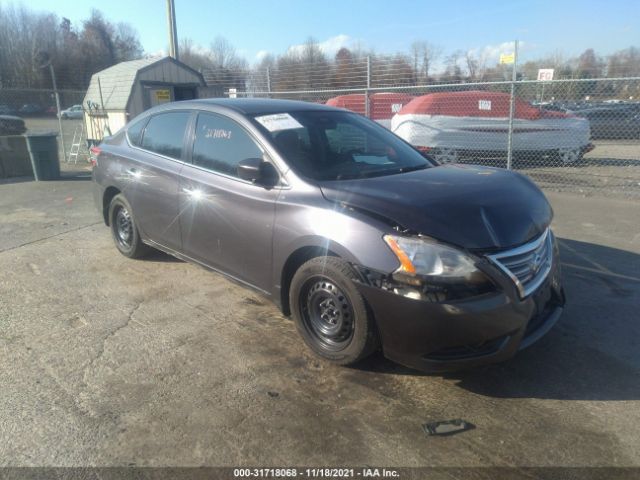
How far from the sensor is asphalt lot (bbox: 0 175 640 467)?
2.46 metres

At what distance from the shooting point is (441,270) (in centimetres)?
266

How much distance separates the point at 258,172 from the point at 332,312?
1.09 m

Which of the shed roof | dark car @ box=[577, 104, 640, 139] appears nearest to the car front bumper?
the shed roof

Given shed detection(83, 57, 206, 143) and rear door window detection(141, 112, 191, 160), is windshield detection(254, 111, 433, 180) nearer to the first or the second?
rear door window detection(141, 112, 191, 160)

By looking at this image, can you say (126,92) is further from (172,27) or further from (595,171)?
(595,171)

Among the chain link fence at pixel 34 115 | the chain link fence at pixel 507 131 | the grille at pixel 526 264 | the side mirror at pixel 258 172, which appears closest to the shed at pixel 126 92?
the chain link fence at pixel 34 115

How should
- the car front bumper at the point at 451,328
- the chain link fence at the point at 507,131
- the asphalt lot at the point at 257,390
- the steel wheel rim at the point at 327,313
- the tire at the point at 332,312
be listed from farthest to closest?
the chain link fence at the point at 507,131 < the steel wheel rim at the point at 327,313 < the tire at the point at 332,312 < the car front bumper at the point at 451,328 < the asphalt lot at the point at 257,390

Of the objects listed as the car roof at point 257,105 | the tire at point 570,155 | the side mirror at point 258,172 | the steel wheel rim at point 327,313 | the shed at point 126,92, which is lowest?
the steel wheel rim at point 327,313

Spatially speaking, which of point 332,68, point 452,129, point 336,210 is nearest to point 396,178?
point 336,210

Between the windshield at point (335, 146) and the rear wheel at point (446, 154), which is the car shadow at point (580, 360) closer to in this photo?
the windshield at point (335, 146)

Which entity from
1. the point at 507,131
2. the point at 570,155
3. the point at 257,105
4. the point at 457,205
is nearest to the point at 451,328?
the point at 457,205

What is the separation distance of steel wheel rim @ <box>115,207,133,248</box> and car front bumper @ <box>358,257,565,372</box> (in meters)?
3.32

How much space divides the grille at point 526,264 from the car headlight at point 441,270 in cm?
16

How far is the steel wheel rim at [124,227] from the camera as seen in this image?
17.1 ft
